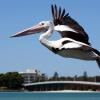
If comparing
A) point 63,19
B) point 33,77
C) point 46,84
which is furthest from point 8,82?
point 63,19

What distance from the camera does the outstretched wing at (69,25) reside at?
24.8 ft

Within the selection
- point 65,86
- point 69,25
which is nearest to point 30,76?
point 65,86

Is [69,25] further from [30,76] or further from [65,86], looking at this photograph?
[30,76]

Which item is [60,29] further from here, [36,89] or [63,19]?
[36,89]

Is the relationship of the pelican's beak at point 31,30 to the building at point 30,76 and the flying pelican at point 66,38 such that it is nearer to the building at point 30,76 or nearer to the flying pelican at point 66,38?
the flying pelican at point 66,38

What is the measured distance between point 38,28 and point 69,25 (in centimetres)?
83

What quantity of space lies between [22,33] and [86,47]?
87 centimetres

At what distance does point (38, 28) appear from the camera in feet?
23.7

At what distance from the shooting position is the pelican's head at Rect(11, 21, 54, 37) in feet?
23.4

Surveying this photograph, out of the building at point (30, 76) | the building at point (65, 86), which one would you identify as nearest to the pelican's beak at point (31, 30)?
the building at point (65, 86)

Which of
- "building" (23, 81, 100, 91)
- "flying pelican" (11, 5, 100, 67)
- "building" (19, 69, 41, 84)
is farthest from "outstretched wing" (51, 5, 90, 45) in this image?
"building" (19, 69, 41, 84)

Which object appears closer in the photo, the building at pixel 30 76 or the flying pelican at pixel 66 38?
the flying pelican at pixel 66 38

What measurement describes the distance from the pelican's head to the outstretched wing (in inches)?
14.4

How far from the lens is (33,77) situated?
18338 cm
